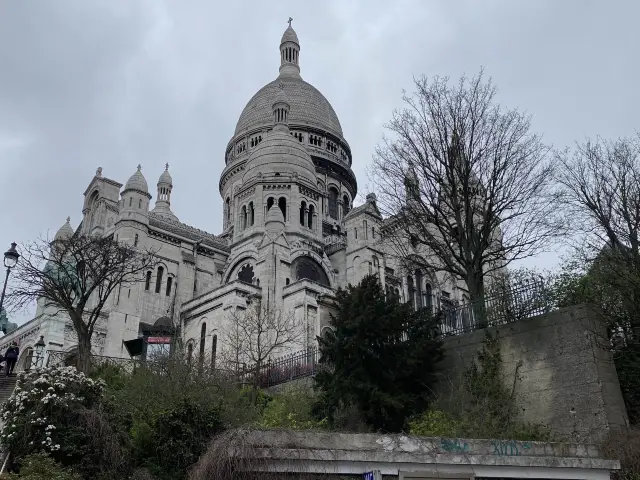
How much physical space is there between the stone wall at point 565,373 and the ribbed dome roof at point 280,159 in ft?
108

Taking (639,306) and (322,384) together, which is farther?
(322,384)

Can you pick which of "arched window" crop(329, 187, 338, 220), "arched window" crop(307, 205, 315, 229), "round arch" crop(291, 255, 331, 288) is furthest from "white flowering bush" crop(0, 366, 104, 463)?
"arched window" crop(329, 187, 338, 220)

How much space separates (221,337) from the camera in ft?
120

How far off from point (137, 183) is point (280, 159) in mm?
10609

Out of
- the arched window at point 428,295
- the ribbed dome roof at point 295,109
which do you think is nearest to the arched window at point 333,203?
the ribbed dome roof at point 295,109

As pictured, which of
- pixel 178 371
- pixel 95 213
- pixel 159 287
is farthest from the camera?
pixel 95 213

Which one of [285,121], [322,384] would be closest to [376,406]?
[322,384]

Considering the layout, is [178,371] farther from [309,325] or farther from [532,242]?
[309,325]

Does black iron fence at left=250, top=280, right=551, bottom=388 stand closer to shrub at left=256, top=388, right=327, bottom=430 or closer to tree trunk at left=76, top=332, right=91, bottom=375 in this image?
shrub at left=256, top=388, right=327, bottom=430

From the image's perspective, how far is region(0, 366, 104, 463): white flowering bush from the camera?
40.5ft

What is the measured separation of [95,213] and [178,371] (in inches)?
1221

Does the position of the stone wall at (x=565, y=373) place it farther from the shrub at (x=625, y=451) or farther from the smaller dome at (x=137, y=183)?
the smaller dome at (x=137, y=183)

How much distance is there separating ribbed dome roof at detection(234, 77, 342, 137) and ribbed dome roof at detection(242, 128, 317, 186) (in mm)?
11537

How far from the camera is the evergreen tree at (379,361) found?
16.0 meters
